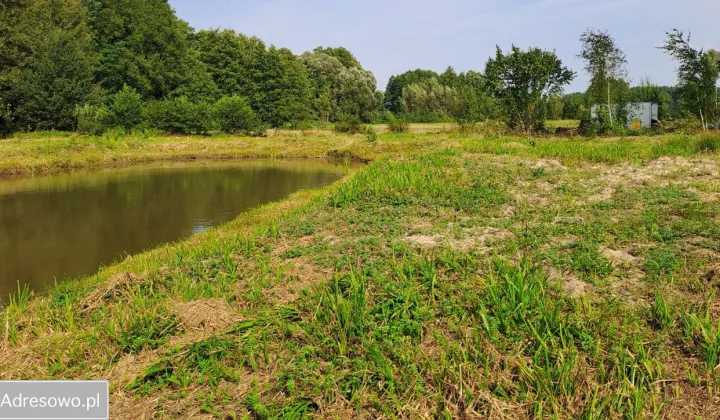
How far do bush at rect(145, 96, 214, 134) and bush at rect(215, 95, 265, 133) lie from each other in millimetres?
1078

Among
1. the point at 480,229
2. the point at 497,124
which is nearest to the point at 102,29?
the point at 497,124

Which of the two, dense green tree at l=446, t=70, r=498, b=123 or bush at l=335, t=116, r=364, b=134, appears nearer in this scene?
dense green tree at l=446, t=70, r=498, b=123

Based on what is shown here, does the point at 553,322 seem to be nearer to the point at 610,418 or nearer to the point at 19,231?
the point at 610,418

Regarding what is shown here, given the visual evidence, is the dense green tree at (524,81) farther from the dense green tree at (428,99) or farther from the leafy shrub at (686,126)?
the dense green tree at (428,99)

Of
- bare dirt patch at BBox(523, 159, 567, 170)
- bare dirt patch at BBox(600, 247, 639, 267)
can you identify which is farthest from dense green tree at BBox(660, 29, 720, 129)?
bare dirt patch at BBox(600, 247, 639, 267)

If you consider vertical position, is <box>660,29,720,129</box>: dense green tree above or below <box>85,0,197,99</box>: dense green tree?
below

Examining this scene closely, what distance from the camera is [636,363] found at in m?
3.81

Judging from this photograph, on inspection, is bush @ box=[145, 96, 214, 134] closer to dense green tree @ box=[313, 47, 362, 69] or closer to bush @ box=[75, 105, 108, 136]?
bush @ box=[75, 105, 108, 136]

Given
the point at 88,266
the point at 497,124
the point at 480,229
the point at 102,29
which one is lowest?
the point at 88,266

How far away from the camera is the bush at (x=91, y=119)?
106 feet

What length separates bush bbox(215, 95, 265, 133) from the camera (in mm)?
38812

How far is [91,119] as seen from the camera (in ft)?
108

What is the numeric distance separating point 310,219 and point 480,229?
10.7 feet

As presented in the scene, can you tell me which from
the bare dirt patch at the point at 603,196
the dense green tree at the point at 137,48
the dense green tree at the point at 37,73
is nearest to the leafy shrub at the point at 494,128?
the bare dirt patch at the point at 603,196
